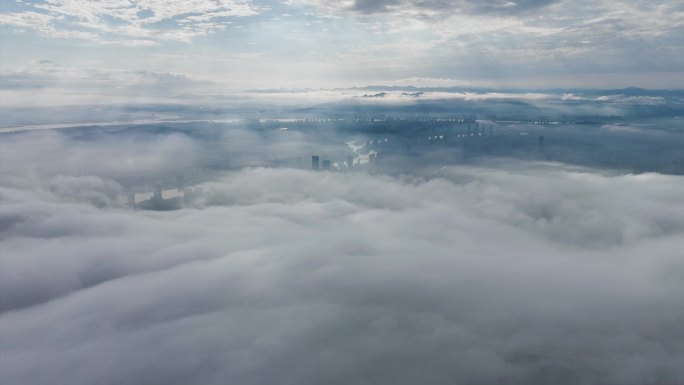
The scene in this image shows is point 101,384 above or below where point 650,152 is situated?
below

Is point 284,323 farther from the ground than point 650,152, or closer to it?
closer to it

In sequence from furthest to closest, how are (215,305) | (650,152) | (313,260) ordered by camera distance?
(650,152) < (313,260) < (215,305)

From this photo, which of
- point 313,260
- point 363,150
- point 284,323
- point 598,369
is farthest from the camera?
point 363,150

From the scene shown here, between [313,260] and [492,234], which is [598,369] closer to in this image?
[313,260]

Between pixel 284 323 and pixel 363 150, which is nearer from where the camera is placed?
pixel 284 323

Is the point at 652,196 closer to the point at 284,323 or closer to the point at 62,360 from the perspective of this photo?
the point at 284,323

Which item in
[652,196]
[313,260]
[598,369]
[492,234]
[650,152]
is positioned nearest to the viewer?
[598,369]

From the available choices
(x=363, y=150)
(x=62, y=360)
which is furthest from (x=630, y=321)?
(x=363, y=150)

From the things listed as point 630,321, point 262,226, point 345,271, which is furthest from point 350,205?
point 630,321

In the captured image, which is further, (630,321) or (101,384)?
(630,321)
